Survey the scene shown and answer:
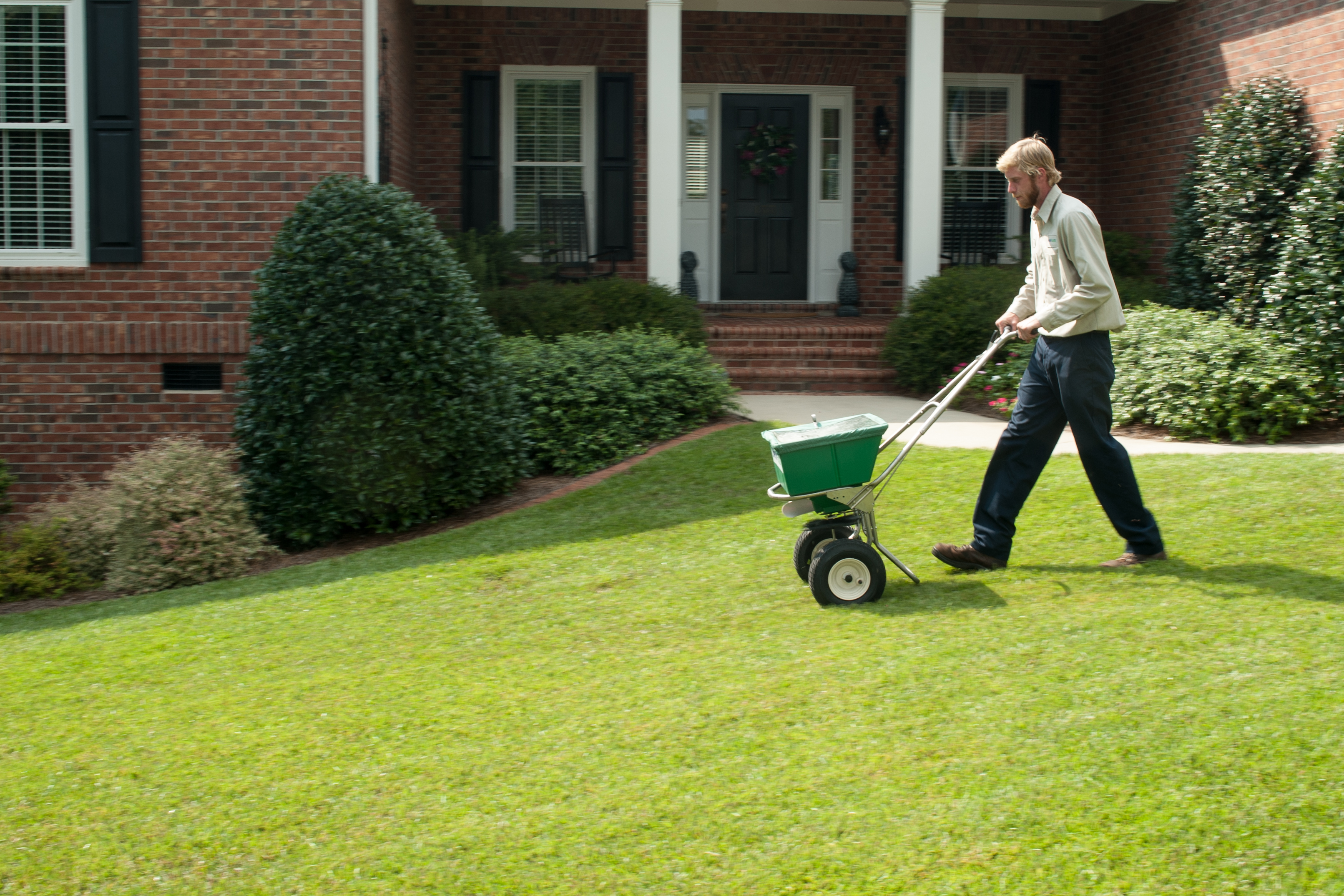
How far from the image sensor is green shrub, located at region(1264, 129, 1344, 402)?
324 inches

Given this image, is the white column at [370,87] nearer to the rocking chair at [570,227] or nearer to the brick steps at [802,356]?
the brick steps at [802,356]

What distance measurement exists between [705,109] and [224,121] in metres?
5.95

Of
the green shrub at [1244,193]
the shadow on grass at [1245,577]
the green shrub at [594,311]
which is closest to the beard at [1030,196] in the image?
the shadow on grass at [1245,577]

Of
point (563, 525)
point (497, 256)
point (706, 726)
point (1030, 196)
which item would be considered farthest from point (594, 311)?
point (706, 726)

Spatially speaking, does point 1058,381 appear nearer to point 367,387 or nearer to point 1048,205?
point 1048,205

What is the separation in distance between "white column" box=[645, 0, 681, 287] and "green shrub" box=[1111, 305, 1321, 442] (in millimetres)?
3773

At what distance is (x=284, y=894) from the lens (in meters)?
2.89

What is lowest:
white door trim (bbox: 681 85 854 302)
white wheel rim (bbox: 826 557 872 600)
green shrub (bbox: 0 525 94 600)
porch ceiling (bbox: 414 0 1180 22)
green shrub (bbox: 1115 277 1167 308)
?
green shrub (bbox: 0 525 94 600)

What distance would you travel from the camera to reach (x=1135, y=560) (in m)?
4.89

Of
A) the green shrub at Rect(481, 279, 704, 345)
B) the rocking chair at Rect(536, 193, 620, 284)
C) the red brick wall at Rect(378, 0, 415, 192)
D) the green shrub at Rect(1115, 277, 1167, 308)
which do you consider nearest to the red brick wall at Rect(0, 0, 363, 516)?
the red brick wall at Rect(378, 0, 415, 192)

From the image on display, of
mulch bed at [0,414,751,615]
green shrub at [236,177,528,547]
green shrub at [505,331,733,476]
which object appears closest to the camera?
mulch bed at [0,414,751,615]

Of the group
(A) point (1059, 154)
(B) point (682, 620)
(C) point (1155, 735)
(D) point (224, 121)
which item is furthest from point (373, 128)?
(A) point (1059, 154)

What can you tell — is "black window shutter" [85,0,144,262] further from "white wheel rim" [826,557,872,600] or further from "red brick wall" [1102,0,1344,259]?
"red brick wall" [1102,0,1344,259]

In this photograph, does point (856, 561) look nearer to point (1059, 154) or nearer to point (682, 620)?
point (682, 620)
